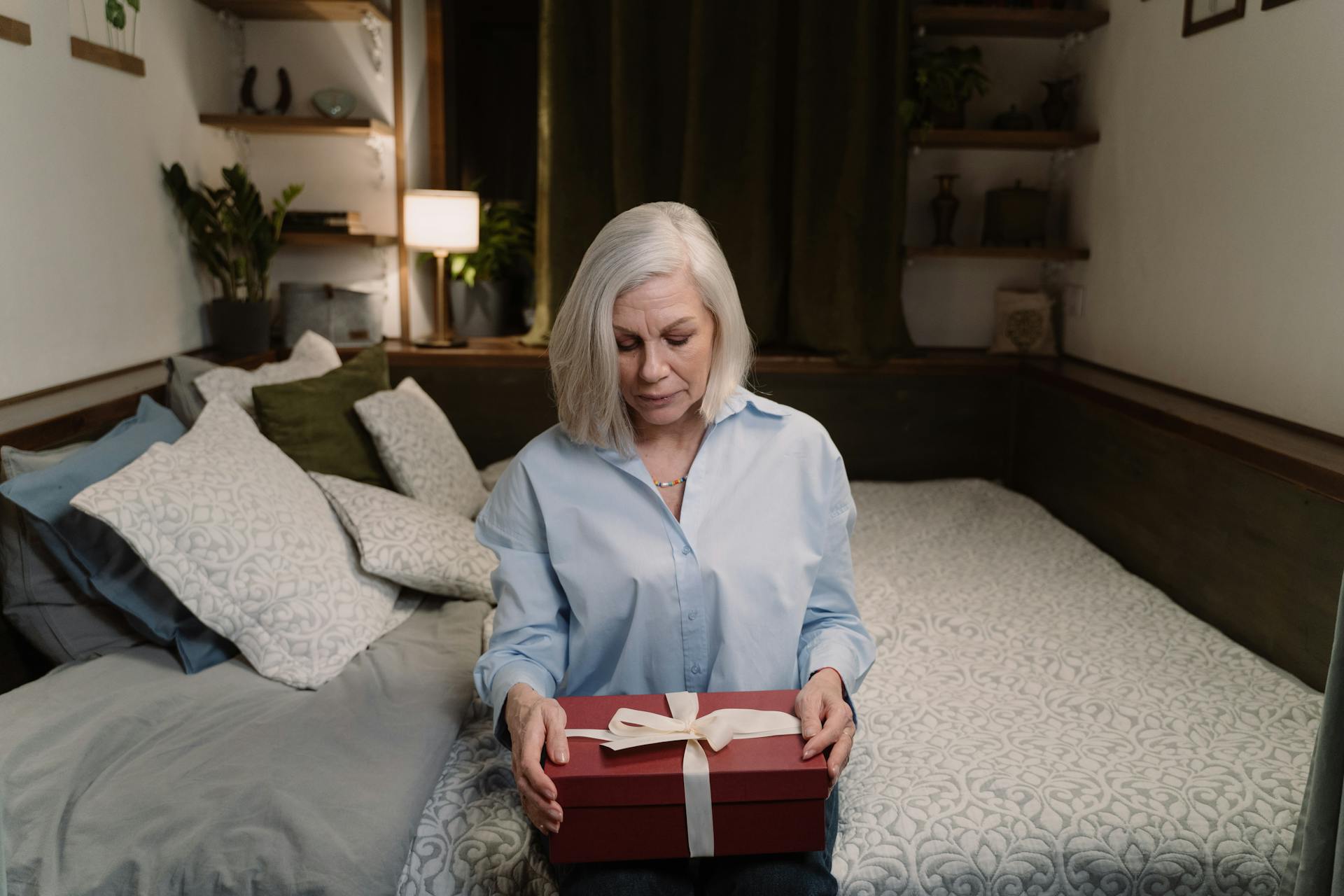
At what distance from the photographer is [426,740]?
1.58 meters

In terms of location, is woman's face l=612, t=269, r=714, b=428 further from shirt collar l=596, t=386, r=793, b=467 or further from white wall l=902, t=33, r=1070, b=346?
white wall l=902, t=33, r=1070, b=346

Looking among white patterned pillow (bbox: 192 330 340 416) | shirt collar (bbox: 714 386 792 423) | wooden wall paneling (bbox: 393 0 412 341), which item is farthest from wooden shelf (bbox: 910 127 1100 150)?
shirt collar (bbox: 714 386 792 423)

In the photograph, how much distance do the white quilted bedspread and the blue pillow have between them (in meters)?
0.51

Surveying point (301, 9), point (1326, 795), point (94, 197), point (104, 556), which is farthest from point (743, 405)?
point (301, 9)

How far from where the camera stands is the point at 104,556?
5.71 feet

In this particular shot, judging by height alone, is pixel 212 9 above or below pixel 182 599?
above

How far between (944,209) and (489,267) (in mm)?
1483

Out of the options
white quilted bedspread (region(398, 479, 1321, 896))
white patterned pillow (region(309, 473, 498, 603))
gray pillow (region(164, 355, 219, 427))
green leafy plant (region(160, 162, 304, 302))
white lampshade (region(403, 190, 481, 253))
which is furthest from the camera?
white lampshade (region(403, 190, 481, 253))

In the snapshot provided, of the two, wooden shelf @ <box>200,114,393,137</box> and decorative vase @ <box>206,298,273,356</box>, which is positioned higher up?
wooden shelf @ <box>200,114,393,137</box>

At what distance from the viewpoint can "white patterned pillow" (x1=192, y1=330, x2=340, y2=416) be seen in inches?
88.1

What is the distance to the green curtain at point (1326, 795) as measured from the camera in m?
1.19

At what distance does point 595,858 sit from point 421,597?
1.09 meters

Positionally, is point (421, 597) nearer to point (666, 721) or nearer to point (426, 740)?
point (426, 740)

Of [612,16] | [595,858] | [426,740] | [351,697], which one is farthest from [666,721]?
[612,16]
